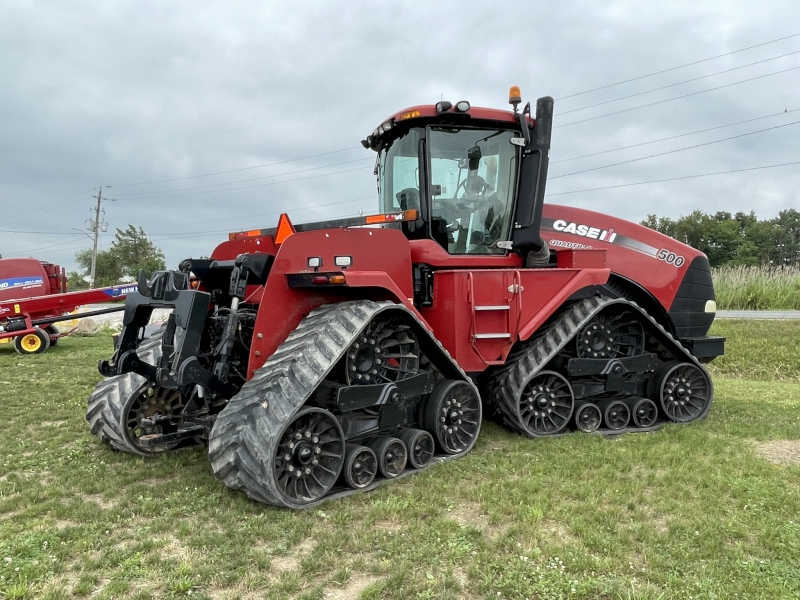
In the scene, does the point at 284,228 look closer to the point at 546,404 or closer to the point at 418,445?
the point at 418,445

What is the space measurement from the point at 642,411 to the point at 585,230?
2.04 meters

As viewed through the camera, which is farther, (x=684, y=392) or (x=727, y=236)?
(x=727, y=236)

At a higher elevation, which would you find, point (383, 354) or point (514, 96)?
point (514, 96)

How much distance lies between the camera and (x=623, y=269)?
700 cm

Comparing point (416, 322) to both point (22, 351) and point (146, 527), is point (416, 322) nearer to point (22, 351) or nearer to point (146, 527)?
point (146, 527)

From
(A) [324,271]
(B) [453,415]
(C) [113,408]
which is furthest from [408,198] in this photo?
(C) [113,408]

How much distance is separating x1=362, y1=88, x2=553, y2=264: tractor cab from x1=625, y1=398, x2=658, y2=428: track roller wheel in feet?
6.22

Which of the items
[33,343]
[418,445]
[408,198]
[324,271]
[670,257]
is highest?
[408,198]

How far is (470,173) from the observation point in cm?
603

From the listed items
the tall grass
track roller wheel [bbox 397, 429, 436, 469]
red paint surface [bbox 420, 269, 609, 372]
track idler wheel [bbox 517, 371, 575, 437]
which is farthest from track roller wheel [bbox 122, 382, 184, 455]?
the tall grass

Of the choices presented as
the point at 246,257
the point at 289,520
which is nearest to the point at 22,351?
the point at 246,257

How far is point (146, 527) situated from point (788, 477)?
4.68m

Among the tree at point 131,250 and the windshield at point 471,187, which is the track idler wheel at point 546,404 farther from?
the tree at point 131,250

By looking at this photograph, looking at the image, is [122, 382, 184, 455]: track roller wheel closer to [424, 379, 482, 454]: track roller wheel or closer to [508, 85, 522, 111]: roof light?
[424, 379, 482, 454]: track roller wheel
